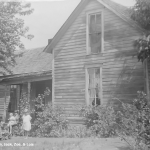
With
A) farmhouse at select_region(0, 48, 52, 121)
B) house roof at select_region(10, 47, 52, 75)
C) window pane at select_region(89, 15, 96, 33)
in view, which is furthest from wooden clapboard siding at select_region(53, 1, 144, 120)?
house roof at select_region(10, 47, 52, 75)

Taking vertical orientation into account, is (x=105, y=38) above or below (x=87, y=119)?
above

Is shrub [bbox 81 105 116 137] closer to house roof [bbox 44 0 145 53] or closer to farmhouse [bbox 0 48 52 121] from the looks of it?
farmhouse [bbox 0 48 52 121]

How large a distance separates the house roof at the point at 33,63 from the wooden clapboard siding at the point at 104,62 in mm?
2132

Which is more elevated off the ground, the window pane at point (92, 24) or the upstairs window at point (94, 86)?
the window pane at point (92, 24)

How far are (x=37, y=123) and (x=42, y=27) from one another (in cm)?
629

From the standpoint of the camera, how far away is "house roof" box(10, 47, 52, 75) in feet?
59.2

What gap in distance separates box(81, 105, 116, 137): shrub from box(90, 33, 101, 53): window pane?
315 centimetres

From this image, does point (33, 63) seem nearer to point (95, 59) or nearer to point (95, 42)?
point (95, 42)

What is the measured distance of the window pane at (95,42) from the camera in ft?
46.3

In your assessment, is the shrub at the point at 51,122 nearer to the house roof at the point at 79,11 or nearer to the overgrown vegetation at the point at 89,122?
the overgrown vegetation at the point at 89,122

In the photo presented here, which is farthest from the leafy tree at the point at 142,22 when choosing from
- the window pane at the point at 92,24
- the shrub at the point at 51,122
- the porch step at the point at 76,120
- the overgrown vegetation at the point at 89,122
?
the shrub at the point at 51,122

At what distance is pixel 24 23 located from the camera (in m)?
16.4

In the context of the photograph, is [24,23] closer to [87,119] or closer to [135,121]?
[87,119]

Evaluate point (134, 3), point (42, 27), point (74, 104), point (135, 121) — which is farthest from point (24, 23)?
point (135, 121)
